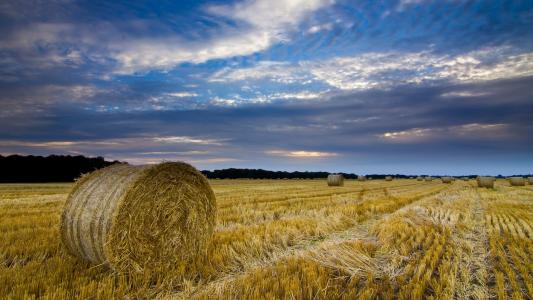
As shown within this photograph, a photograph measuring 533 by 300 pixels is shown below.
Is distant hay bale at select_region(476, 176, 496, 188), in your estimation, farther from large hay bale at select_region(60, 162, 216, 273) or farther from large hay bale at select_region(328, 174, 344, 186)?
large hay bale at select_region(60, 162, 216, 273)

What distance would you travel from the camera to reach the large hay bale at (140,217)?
18.2ft

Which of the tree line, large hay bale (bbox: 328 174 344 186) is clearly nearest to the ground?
large hay bale (bbox: 328 174 344 186)

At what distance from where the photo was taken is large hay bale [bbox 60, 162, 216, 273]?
219 inches

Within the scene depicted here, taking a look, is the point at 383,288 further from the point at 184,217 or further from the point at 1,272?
the point at 1,272

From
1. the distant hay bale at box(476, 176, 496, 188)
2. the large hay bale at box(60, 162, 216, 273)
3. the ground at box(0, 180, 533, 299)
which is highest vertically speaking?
the distant hay bale at box(476, 176, 496, 188)

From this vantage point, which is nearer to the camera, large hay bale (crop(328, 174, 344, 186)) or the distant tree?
large hay bale (crop(328, 174, 344, 186))

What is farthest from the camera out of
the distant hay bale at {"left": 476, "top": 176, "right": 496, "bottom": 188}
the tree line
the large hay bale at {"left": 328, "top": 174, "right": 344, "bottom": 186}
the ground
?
the tree line

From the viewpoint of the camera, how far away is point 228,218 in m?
9.93

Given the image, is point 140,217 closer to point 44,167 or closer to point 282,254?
point 282,254

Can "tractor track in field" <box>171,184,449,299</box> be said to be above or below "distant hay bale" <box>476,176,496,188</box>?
below

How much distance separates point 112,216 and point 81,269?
82 cm

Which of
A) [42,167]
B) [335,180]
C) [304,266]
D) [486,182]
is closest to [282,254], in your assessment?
[304,266]

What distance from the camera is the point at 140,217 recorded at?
19.7ft

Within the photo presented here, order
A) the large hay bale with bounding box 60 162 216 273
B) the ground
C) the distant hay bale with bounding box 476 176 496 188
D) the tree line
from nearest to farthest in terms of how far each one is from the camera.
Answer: the ground < the large hay bale with bounding box 60 162 216 273 < the distant hay bale with bounding box 476 176 496 188 < the tree line
